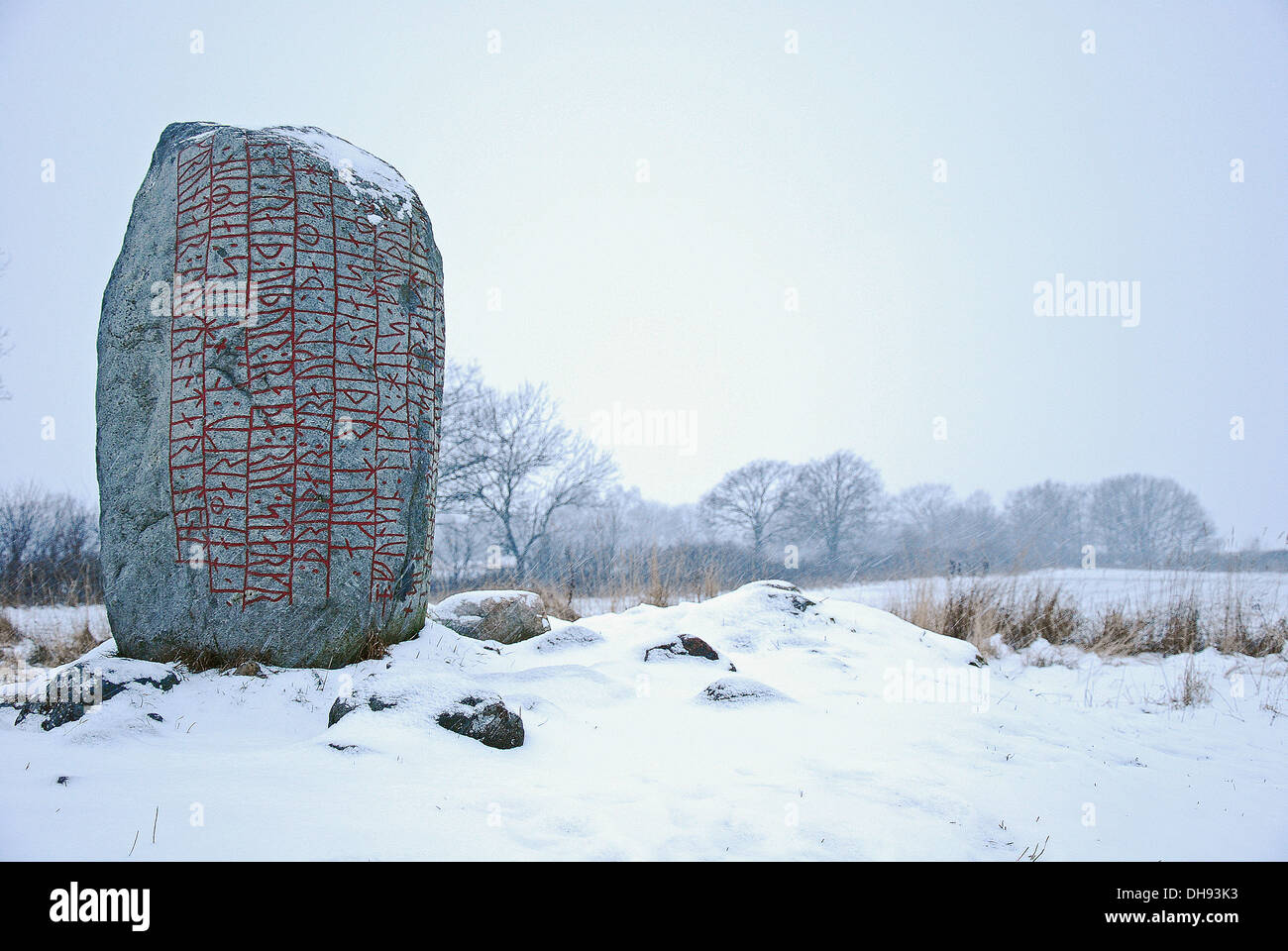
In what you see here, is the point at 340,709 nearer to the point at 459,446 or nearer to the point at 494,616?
the point at 494,616

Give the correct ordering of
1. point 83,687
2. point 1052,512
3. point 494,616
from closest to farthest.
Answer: point 83,687 → point 494,616 → point 1052,512

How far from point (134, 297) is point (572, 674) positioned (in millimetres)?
2965

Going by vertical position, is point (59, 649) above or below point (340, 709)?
below

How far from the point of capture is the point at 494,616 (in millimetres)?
4766

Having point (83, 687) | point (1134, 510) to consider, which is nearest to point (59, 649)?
point (83, 687)

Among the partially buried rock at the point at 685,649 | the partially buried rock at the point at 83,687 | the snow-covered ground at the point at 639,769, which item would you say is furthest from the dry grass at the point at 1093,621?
the partially buried rock at the point at 83,687

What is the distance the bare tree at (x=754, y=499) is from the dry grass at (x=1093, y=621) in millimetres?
15777

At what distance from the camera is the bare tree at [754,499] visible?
22406mm

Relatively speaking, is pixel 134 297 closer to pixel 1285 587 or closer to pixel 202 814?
pixel 202 814

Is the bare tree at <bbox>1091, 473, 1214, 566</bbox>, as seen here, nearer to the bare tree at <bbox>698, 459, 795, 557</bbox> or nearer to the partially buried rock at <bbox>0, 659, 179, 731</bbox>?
the bare tree at <bbox>698, 459, 795, 557</bbox>

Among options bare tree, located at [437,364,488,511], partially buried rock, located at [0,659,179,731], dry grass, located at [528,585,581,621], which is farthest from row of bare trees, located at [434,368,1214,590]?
partially buried rock, located at [0,659,179,731]

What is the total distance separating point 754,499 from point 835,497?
3093 mm

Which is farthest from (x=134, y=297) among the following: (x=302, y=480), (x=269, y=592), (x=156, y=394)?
(x=269, y=592)

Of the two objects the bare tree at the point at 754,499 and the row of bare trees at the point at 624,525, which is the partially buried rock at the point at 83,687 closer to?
the row of bare trees at the point at 624,525
